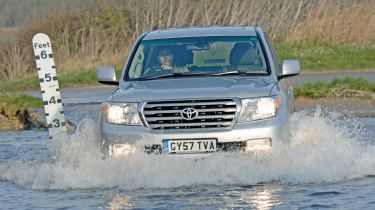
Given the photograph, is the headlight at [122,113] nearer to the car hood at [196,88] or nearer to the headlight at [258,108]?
the car hood at [196,88]

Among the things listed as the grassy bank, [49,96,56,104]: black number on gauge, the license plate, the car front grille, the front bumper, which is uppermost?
the car front grille

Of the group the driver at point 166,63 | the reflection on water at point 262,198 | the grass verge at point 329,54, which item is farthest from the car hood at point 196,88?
the grass verge at point 329,54

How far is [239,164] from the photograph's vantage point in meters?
10.0

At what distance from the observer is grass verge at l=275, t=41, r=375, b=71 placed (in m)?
32.0

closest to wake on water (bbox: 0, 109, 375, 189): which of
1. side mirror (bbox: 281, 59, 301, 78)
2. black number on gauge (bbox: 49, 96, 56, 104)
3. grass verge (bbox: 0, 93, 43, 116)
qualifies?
side mirror (bbox: 281, 59, 301, 78)

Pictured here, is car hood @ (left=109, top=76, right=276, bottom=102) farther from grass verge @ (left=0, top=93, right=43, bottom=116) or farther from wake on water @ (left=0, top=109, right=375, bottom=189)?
grass verge @ (left=0, top=93, right=43, bottom=116)

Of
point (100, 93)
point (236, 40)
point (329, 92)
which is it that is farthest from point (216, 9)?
point (236, 40)

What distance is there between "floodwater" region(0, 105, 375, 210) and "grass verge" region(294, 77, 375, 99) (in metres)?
9.04

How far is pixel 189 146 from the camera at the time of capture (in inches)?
396

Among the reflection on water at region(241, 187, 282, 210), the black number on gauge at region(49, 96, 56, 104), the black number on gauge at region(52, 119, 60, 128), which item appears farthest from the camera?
the black number on gauge at region(49, 96, 56, 104)

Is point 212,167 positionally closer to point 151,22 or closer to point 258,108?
point 258,108

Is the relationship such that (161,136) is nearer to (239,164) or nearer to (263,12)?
(239,164)

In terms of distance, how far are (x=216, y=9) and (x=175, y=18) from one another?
1402 mm

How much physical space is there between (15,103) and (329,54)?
16541 millimetres
